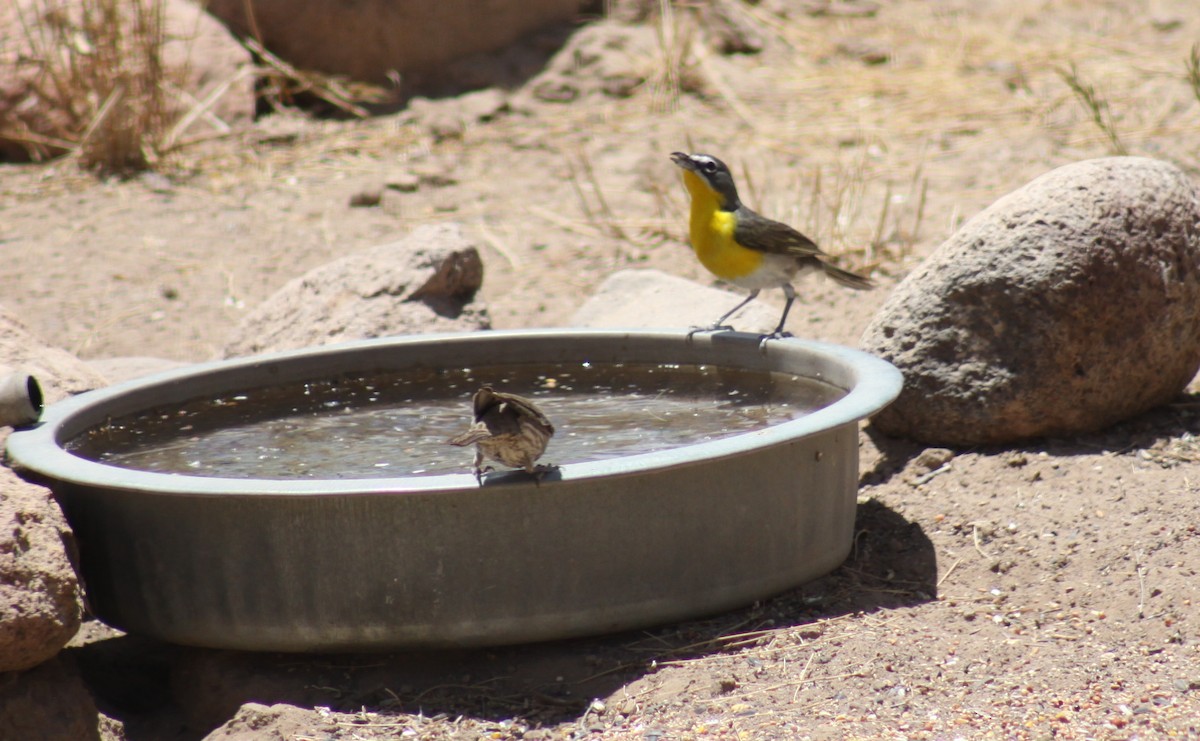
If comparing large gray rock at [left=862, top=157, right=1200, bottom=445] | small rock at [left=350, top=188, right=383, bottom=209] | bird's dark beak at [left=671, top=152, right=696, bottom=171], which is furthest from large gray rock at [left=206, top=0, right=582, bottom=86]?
large gray rock at [left=862, top=157, right=1200, bottom=445]

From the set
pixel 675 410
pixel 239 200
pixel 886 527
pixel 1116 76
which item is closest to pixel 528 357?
pixel 675 410

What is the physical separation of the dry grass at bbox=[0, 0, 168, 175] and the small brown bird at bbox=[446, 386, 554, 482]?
20.7 feet

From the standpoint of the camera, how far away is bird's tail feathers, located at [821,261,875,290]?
18.3 feet

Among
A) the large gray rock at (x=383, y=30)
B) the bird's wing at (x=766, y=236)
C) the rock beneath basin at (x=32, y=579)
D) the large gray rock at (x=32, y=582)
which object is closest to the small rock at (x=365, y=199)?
the large gray rock at (x=383, y=30)

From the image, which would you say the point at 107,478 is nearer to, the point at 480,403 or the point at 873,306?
the point at 480,403

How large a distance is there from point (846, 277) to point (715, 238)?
0.56m

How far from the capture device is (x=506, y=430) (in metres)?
3.48

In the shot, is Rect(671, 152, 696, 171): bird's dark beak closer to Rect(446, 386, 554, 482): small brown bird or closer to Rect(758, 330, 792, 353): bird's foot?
Rect(758, 330, 792, 353): bird's foot

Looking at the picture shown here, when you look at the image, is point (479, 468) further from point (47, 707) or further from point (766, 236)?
point (766, 236)

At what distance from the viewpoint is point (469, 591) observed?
3.71m

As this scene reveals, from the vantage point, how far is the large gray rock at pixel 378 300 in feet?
20.1

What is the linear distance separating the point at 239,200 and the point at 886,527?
554 centimetres

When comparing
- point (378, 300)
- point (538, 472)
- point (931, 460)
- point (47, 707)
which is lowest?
point (931, 460)

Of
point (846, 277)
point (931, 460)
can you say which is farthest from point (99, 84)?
point (931, 460)
